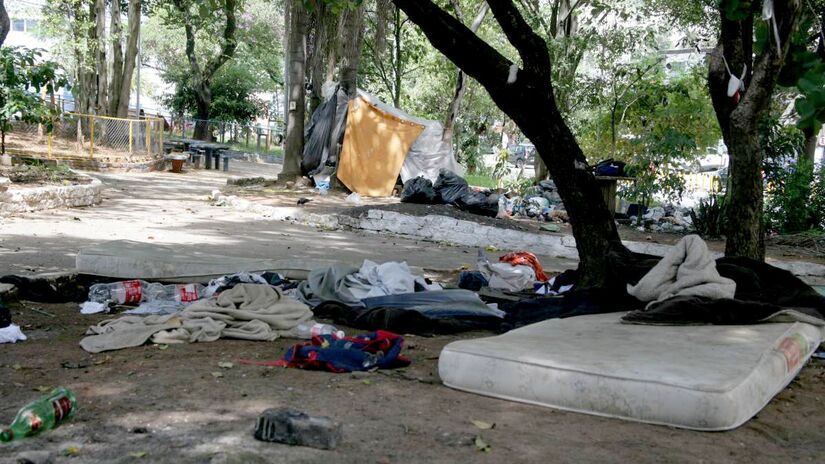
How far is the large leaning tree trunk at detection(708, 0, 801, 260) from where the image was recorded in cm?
737

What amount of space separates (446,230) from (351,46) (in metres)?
6.73

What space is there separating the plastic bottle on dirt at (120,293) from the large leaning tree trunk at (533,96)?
11.2ft

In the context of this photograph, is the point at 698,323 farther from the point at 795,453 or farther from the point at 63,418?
the point at 63,418

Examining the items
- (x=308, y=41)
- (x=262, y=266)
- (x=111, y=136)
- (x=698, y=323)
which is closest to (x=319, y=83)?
(x=308, y=41)

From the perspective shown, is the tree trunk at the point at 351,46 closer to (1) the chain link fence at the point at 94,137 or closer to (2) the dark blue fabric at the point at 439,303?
(1) the chain link fence at the point at 94,137

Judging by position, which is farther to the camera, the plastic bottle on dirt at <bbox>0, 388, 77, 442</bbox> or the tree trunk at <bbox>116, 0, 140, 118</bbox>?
the tree trunk at <bbox>116, 0, 140, 118</bbox>

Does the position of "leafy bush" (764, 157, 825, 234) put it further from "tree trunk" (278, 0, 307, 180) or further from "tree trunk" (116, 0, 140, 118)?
"tree trunk" (116, 0, 140, 118)

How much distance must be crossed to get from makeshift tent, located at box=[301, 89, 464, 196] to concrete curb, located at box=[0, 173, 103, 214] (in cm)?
540

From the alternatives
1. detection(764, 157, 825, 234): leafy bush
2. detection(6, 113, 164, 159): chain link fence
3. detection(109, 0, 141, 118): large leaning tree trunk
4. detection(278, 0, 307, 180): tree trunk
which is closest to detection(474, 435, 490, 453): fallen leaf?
detection(764, 157, 825, 234): leafy bush

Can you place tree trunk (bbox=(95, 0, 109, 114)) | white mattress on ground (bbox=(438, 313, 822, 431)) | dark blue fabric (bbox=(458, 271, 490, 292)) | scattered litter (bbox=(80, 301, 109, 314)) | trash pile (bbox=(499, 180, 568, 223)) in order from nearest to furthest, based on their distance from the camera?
white mattress on ground (bbox=(438, 313, 822, 431)) → scattered litter (bbox=(80, 301, 109, 314)) → dark blue fabric (bbox=(458, 271, 490, 292)) → trash pile (bbox=(499, 180, 568, 223)) → tree trunk (bbox=(95, 0, 109, 114))

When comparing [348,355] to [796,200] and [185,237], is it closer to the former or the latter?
[185,237]

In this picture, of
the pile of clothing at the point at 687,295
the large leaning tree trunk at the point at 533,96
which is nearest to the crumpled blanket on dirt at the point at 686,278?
the pile of clothing at the point at 687,295

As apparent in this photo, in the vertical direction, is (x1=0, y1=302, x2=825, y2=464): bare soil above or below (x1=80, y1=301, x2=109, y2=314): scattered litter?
above

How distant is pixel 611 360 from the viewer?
187 inches
